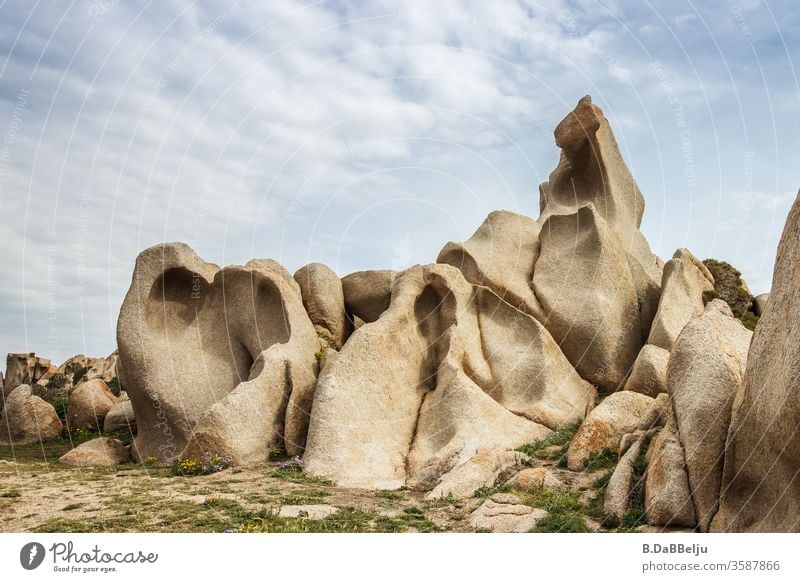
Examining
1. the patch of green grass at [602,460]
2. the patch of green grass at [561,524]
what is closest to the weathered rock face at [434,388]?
the patch of green grass at [602,460]

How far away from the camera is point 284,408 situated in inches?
750

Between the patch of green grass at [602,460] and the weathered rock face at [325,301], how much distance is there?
35.0 feet

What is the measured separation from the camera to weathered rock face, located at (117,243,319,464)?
1988cm

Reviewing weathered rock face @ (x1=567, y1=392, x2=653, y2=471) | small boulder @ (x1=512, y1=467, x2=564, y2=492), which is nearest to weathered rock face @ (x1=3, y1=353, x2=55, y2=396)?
small boulder @ (x1=512, y1=467, x2=564, y2=492)

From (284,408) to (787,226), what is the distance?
13.3 m

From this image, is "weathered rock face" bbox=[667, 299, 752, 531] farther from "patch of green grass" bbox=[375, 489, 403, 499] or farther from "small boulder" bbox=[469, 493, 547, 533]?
"patch of green grass" bbox=[375, 489, 403, 499]

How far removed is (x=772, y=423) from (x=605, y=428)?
5.97 m

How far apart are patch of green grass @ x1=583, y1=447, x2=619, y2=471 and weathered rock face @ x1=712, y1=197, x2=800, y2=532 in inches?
154

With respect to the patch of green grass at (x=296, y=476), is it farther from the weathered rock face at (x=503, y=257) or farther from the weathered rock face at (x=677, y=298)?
the weathered rock face at (x=677, y=298)

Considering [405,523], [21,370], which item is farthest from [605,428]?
[21,370]

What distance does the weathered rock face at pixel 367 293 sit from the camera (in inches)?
970

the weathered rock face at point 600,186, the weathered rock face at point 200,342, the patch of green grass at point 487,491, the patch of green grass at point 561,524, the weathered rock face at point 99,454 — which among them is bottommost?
the patch of green grass at point 561,524
